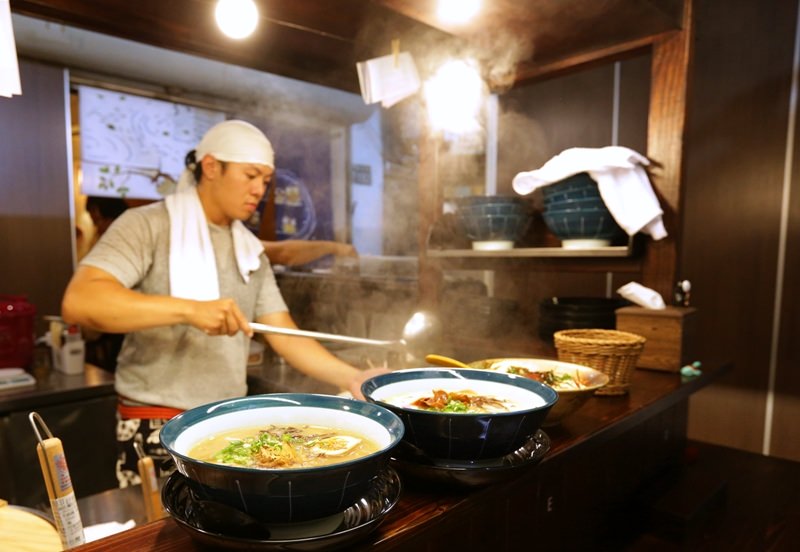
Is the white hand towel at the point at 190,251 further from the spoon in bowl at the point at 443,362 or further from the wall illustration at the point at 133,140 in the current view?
the wall illustration at the point at 133,140

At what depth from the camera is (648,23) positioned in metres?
2.09

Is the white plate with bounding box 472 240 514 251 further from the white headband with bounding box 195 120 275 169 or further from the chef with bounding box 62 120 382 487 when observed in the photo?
the white headband with bounding box 195 120 275 169

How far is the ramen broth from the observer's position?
714mm

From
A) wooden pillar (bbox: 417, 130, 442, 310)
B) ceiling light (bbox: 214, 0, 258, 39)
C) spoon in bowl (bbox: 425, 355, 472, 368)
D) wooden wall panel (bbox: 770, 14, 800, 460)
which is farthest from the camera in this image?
wooden wall panel (bbox: 770, 14, 800, 460)

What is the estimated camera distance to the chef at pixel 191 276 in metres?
2.02

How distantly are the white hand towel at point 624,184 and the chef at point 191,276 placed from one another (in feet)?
4.06

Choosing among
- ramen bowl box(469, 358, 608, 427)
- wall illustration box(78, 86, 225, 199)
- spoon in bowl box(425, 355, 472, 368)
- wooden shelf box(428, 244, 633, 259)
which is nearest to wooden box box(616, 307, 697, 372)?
wooden shelf box(428, 244, 633, 259)

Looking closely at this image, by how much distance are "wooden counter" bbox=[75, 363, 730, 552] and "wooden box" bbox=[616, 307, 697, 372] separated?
59 mm

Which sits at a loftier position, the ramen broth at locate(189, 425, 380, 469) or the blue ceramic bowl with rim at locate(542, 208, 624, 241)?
the blue ceramic bowl with rim at locate(542, 208, 624, 241)

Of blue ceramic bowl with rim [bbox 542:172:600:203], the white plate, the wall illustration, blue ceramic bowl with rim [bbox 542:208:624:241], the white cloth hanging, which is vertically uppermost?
the wall illustration

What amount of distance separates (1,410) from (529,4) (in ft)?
10.7

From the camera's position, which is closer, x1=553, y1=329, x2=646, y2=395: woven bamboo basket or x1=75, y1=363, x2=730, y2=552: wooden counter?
x1=75, y1=363, x2=730, y2=552: wooden counter

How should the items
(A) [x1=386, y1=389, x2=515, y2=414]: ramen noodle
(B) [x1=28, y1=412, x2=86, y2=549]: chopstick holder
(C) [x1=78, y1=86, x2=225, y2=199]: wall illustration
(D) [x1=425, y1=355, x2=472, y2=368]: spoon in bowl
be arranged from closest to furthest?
(B) [x1=28, y1=412, x2=86, y2=549]: chopstick holder < (A) [x1=386, y1=389, x2=515, y2=414]: ramen noodle < (D) [x1=425, y1=355, x2=472, y2=368]: spoon in bowl < (C) [x1=78, y1=86, x2=225, y2=199]: wall illustration

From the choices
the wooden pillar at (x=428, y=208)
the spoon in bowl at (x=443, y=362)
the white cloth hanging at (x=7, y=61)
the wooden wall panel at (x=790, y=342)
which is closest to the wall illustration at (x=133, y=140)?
the wooden pillar at (x=428, y=208)
